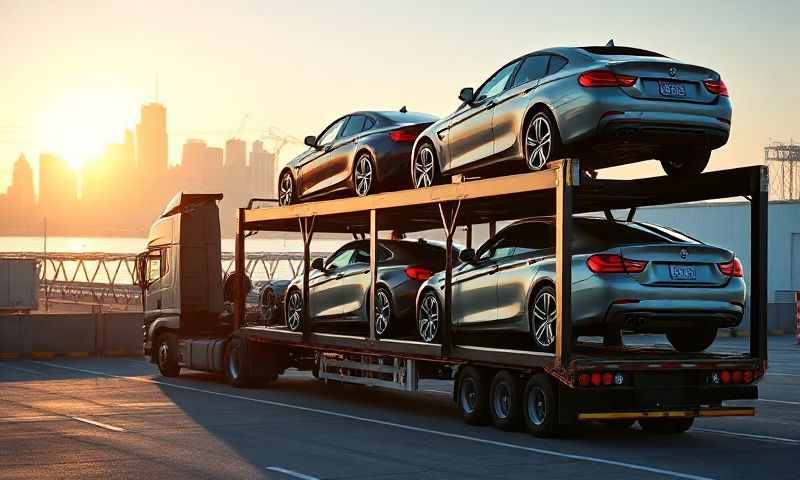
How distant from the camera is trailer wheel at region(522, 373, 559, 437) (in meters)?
13.0

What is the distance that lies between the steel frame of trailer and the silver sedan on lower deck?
31 centimetres

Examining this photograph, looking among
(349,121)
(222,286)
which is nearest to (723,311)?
(349,121)

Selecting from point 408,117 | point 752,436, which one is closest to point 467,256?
point 752,436

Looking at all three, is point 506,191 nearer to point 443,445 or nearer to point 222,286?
point 443,445

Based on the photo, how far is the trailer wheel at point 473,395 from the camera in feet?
47.5

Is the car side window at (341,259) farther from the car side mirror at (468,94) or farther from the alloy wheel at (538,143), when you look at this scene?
the alloy wheel at (538,143)

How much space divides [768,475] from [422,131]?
25.0ft

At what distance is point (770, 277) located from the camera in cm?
5056

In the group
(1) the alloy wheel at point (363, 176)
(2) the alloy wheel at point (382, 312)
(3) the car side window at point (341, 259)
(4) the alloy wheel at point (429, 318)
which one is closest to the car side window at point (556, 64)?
(4) the alloy wheel at point (429, 318)

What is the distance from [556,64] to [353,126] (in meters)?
5.21

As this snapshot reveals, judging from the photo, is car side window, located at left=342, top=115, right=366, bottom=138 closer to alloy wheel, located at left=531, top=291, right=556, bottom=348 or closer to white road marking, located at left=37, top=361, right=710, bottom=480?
white road marking, located at left=37, top=361, right=710, bottom=480

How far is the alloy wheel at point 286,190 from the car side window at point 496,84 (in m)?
5.64

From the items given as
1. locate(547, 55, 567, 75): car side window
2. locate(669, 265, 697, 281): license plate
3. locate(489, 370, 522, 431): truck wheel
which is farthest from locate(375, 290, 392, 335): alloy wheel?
locate(669, 265, 697, 281): license plate

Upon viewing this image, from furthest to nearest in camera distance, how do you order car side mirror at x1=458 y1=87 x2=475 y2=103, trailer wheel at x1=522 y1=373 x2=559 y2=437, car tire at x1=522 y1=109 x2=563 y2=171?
car side mirror at x1=458 y1=87 x2=475 y2=103
car tire at x1=522 y1=109 x2=563 y2=171
trailer wheel at x1=522 y1=373 x2=559 y2=437
